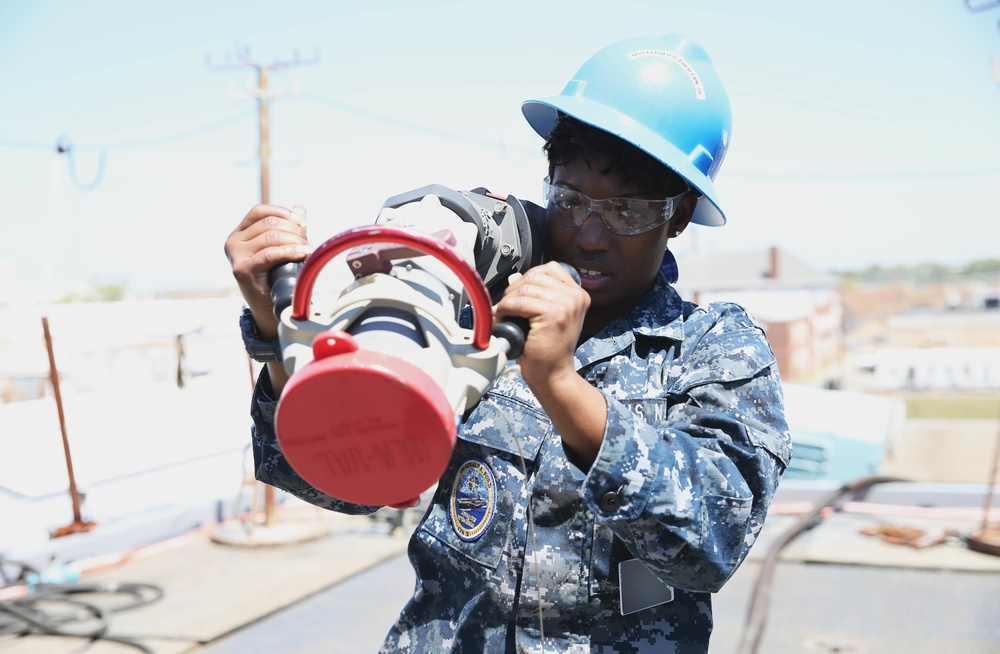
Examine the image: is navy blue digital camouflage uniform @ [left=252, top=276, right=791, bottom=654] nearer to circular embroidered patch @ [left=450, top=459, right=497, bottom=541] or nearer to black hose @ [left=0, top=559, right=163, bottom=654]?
circular embroidered patch @ [left=450, top=459, right=497, bottom=541]

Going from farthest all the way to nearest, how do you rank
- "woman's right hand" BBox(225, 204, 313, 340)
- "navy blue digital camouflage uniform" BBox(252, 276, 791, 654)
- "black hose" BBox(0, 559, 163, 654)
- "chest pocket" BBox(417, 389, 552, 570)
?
"black hose" BBox(0, 559, 163, 654) → "chest pocket" BBox(417, 389, 552, 570) → "woman's right hand" BBox(225, 204, 313, 340) → "navy blue digital camouflage uniform" BBox(252, 276, 791, 654)

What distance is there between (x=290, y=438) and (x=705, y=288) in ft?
144

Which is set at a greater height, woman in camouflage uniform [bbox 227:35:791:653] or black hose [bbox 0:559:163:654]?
woman in camouflage uniform [bbox 227:35:791:653]

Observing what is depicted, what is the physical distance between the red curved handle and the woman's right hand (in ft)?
0.77

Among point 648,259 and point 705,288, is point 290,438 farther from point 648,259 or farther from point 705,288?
point 705,288

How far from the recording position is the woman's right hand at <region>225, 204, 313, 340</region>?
1359 mm

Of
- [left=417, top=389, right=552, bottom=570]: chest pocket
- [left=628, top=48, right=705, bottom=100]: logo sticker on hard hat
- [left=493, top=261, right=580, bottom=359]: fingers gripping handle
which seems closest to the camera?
[left=493, top=261, right=580, bottom=359]: fingers gripping handle

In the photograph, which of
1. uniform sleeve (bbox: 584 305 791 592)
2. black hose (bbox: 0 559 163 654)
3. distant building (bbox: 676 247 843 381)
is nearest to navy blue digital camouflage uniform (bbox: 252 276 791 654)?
uniform sleeve (bbox: 584 305 791 592)

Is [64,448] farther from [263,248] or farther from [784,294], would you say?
[784,294]

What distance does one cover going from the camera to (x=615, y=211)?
157 centimetres

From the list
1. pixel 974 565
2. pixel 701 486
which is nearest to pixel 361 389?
pixel 701 486

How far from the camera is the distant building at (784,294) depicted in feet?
130

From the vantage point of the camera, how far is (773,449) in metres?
1.34

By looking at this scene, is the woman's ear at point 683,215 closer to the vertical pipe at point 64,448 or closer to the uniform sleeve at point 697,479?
the uniform sleeve at point 697,479
